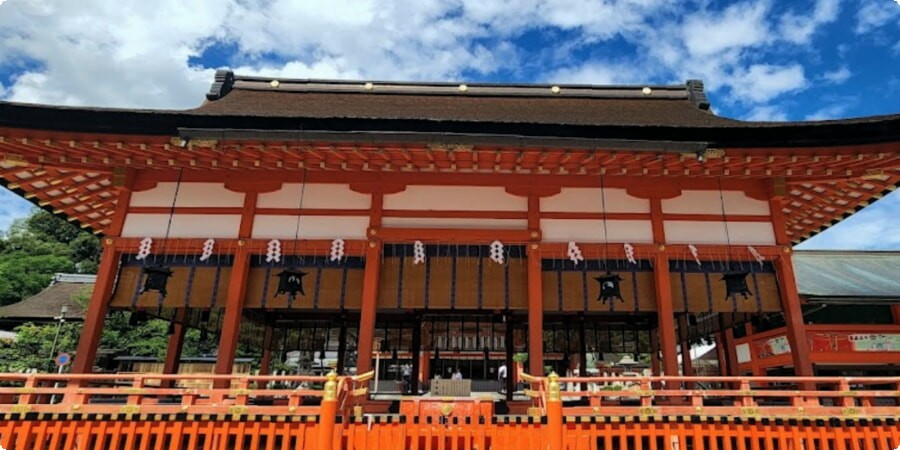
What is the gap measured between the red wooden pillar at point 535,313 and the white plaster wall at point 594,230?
45cm

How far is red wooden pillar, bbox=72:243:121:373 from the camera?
7262 millimetres

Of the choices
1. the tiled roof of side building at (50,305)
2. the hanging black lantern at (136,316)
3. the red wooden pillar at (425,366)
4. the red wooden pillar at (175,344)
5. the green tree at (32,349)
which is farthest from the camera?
the red wooden pillar at (425,366)

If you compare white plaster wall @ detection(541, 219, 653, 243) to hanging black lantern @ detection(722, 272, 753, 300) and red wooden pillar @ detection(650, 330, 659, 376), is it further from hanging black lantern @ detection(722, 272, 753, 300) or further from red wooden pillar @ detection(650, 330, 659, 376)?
red wooden pillar @ detection(650, 330, 659, 376)

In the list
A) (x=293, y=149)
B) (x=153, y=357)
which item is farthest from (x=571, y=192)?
(x=153, y=357)

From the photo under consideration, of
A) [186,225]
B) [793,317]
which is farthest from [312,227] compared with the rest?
[793,317]

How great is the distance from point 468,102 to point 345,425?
7.44m

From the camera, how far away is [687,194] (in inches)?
329

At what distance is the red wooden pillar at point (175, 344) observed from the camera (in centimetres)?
988

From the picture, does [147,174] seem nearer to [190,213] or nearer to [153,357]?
[190,213]

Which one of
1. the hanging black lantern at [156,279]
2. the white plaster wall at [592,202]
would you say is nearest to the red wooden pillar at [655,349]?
the white plaster wall at [592,202]

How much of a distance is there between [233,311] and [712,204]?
26.8ft

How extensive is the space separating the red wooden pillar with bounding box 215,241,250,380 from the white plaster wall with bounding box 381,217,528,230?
7.80ft

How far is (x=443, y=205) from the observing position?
27.2 ft

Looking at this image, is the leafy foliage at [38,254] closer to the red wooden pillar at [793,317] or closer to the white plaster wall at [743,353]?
the white plaster wall at [743,353]
